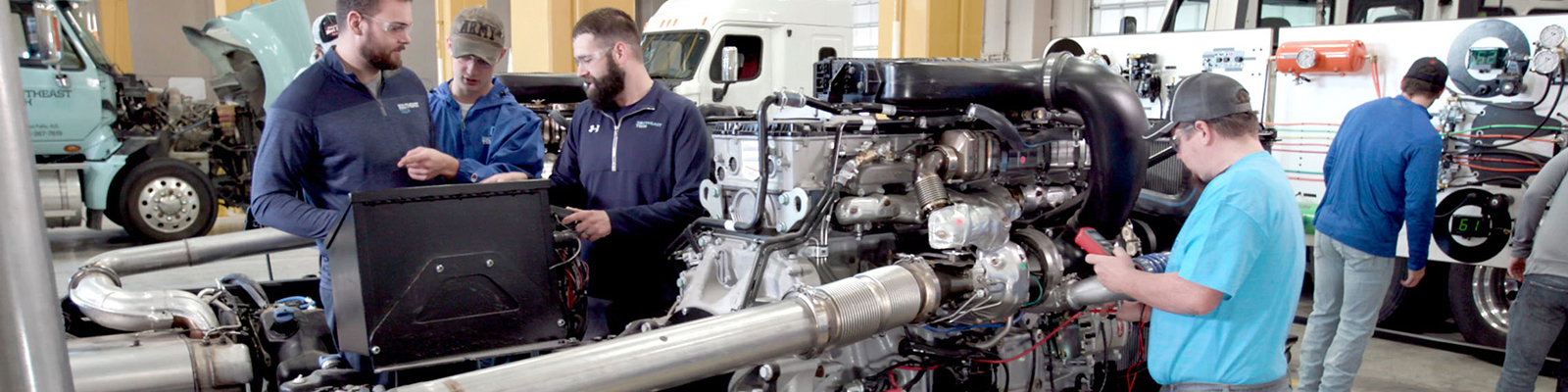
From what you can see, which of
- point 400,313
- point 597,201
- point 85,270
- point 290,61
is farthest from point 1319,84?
point 290,61

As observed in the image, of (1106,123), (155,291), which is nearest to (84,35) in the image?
(155,291)

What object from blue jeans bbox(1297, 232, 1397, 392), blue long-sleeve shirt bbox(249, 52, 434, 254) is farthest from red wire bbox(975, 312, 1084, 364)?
blue long-sleeve shirt bbox(249, 52, 434, 254)

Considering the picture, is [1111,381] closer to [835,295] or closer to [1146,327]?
[1146,327]

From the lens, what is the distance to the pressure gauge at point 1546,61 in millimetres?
5398

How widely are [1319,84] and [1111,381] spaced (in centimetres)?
333

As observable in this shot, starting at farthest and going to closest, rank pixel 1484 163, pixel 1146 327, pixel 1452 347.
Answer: pixel 1452 347
pixel 1484 163
pixel 1146 327

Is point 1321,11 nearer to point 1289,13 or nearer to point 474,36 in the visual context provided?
point 1289,13

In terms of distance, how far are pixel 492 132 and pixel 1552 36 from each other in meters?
5.48

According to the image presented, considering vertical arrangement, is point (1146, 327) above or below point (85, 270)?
below

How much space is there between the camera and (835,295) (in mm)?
2752

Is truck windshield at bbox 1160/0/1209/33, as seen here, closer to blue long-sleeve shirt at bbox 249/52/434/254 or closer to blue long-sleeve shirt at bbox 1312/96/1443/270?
blue long-sleeve shirt at bbox 1312/96/1443/270

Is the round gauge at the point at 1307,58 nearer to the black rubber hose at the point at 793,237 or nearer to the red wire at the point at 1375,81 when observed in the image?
the red wire at the point at 1375,81

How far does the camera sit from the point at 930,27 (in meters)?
10.8

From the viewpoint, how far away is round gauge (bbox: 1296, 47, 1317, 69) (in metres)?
6.36
